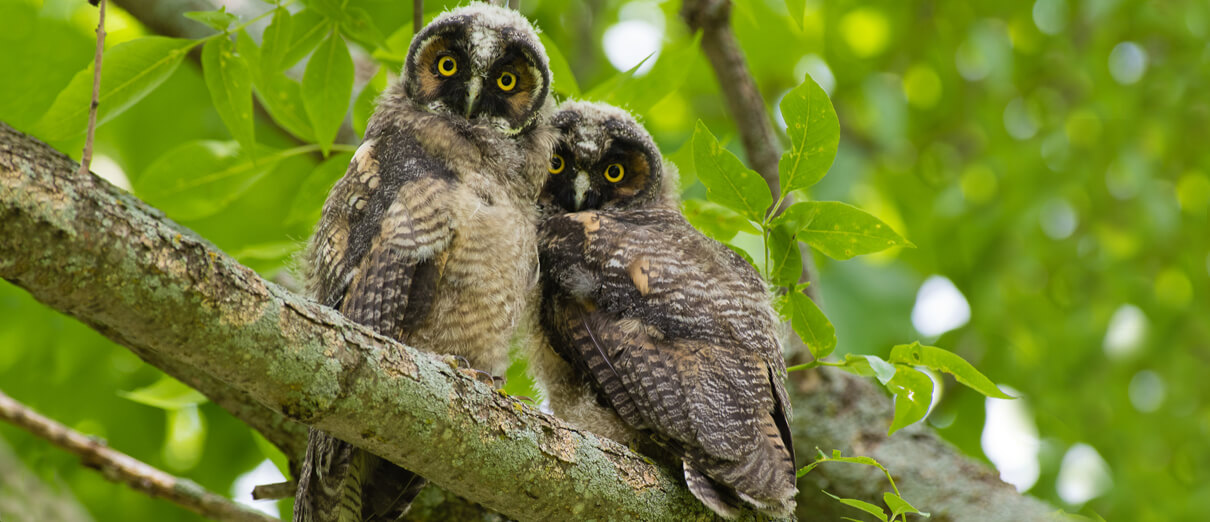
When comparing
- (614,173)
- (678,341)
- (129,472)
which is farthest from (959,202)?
(129,472)

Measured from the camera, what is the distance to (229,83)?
93.7 inches

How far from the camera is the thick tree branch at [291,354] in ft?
4.34

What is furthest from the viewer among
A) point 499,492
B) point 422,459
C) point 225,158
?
point 225,158

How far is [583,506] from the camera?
216 cm

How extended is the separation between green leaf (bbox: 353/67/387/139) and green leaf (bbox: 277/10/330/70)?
26.2 inches

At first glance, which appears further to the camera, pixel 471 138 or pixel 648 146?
pixel 648 146

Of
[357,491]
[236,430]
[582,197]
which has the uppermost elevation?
[582,197]

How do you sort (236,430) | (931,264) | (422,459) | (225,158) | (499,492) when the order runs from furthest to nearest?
(931,264) < (236,430) < (225,158) < (499,492) < (422,459)

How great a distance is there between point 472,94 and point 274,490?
1279 mm

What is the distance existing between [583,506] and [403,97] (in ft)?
4.51

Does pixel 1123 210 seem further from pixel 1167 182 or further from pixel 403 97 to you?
pixel 403 97

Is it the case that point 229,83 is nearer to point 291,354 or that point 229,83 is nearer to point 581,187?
point 291,354

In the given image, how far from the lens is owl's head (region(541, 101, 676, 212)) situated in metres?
3.28

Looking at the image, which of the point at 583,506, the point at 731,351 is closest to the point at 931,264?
the point at 731,351
